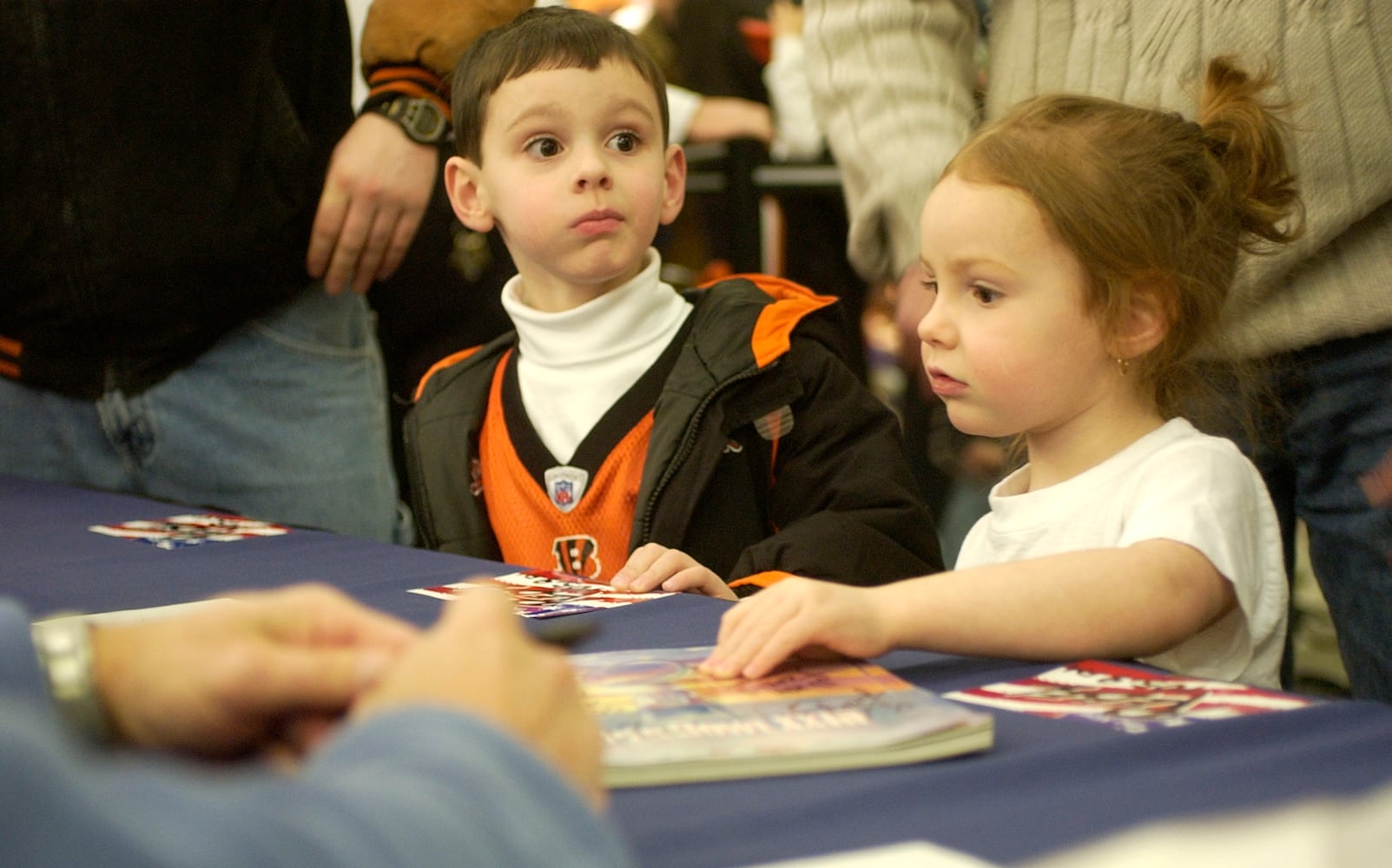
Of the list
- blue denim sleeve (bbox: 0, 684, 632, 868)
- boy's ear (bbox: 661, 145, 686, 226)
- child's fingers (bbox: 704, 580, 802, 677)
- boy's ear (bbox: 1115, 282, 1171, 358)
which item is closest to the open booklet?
child's fingers (bbox: 704, 580, 802, 677)

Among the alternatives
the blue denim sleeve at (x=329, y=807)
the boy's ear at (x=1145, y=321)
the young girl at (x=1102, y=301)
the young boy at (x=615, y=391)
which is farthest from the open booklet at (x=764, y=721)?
the young boy at (x=615, y=391)

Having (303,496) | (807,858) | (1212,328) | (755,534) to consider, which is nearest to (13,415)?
(303,496)

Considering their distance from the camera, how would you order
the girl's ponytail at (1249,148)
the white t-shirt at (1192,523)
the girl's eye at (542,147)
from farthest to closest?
the girl's eye at (542,147), the girl's ponytail at (1249,148), the white t-shirt at (1192,523)

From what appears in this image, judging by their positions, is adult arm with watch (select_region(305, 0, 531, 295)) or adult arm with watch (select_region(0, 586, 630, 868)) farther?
adult arm with watch (select_region(305, 0, 531, 295))

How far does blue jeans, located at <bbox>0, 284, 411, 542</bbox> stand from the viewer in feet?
6.93

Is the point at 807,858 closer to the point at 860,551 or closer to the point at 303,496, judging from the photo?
the point at 860,551

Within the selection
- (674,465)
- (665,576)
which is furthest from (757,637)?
(674,465)

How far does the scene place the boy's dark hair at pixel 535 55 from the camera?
6.16ft

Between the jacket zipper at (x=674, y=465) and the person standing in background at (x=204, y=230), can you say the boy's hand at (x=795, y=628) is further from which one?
the person standing in background at (x=204, y=230)

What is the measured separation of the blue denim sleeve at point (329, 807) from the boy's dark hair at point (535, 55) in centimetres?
152

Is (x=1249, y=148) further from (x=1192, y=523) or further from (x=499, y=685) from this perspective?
(x=499, y=685)

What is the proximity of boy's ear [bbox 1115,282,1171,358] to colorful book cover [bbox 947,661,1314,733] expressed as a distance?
1.43ft

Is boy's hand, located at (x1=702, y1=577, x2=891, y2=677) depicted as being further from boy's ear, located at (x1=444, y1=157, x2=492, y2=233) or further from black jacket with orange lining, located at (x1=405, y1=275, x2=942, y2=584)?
boy's ear, located at (x1=444, y1=157, x2=492, y2=233)

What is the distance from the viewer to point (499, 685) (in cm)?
53
